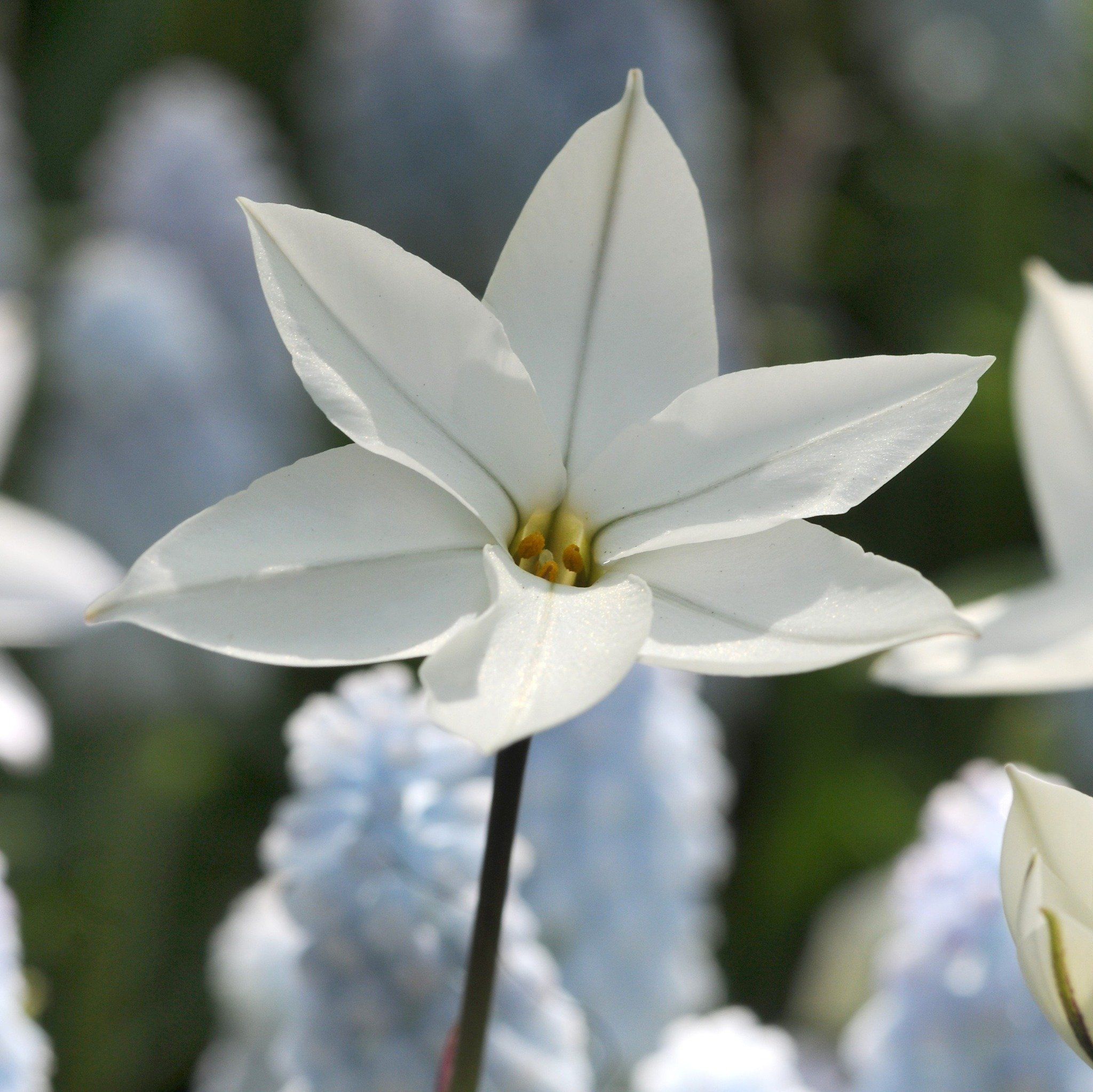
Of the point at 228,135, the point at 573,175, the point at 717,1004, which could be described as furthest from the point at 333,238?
the point at 228,135

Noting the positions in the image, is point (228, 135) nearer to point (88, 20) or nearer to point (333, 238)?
point (88, 20)

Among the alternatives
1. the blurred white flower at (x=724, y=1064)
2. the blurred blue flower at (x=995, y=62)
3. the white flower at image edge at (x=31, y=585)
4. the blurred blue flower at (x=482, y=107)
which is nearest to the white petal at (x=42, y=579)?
the white flower at image edge at (x=31, y=585)

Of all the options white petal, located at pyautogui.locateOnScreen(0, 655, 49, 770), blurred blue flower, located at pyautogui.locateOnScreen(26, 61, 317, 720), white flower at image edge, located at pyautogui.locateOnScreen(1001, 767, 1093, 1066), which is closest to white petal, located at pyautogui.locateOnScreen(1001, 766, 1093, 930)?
white flower at image edge, located at pyautogui.locateOnScreen(1001, 767, 1093, 1066)

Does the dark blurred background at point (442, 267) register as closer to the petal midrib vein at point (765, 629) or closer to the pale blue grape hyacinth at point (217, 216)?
the pale blue grape hyacinth at point (217, 216)

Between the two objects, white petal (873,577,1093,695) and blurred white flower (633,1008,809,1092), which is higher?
white petal (873,577,1093,695)

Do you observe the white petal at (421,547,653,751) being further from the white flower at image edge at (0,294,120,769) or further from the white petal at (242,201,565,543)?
the white flower at image edge at (0,294,120,769)

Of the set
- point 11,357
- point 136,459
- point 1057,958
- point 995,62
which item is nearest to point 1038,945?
point 1057,958

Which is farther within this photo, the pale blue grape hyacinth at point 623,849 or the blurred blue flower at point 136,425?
the blurred blue flower at point 136,425
